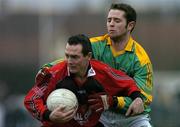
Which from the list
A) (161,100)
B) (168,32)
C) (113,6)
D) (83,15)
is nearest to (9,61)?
(83,15)

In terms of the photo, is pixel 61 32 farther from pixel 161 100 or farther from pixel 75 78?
pixel 75 78

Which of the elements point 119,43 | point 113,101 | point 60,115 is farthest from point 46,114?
point 119,43

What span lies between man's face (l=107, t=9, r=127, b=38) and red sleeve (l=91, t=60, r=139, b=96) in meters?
0.56

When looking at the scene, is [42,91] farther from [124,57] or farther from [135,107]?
[124,57]

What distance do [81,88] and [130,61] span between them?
40.2 inches

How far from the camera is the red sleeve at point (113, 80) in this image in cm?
814

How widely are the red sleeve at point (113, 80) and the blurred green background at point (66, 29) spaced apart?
2319 centimetres

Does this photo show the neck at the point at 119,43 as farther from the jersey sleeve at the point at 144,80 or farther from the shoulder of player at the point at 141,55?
the jersey sleeve at the point at 144,80

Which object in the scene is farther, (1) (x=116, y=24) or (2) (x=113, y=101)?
(1) (x=116, y=24)

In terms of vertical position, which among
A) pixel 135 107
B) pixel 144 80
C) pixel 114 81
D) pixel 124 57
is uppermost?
pixel 124 57

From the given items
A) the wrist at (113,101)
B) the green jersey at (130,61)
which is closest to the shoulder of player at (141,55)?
the green jersey at (130,61)

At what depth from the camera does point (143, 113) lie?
891 cm

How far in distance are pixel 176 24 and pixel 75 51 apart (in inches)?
1296

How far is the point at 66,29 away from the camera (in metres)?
37.1
